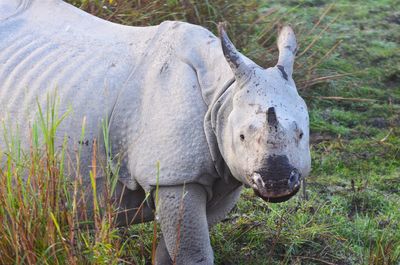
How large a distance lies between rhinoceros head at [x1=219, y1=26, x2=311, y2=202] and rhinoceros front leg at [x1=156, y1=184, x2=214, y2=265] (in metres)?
0.26

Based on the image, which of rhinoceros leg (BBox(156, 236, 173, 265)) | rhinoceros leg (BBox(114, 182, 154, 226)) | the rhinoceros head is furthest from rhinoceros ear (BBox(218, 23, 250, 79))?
rhinoceros leg (BBox(156, 236, 173, 265))

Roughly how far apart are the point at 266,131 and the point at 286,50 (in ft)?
1.79

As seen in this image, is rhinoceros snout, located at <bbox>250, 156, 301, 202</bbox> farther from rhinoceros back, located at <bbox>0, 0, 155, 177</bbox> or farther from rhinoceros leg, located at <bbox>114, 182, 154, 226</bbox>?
rhinoceros back, located at <bbox>0, 0, 155, 177</bbox>

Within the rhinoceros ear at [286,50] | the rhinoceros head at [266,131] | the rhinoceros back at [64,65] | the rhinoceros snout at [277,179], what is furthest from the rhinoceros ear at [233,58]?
the rhinoceros back at [64,65]

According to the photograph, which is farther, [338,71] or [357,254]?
[338,71]

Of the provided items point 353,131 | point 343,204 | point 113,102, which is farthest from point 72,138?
point 353,131

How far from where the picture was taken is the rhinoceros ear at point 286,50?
13.1ft

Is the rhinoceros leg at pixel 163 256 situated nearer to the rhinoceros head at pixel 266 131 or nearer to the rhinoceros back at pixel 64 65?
the rhinoceros back at pixel 64 65

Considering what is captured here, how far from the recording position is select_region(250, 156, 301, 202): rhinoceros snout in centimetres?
357

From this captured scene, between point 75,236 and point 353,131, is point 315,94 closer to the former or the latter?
point 353,131

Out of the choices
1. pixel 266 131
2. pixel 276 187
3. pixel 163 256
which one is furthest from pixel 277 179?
pixel 163 256

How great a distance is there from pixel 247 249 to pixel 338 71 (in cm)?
308

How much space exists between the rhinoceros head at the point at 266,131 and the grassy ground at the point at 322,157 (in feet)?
1.83

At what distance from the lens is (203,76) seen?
163 inches
